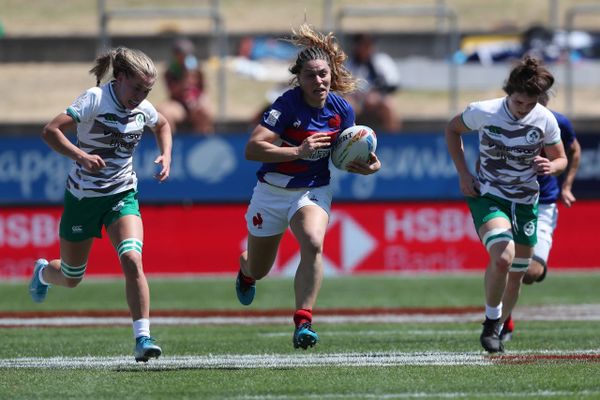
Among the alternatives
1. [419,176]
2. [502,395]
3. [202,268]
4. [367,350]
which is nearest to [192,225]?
[202,268]

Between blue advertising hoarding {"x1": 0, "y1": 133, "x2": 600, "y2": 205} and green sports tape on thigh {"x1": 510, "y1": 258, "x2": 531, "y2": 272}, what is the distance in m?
8.01

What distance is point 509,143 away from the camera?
26.0ft

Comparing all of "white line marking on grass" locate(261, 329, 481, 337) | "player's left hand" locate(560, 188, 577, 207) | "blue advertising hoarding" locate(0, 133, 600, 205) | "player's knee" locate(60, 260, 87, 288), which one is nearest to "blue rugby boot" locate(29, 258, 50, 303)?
"player's knee" locate(60, 260, 87, 288)

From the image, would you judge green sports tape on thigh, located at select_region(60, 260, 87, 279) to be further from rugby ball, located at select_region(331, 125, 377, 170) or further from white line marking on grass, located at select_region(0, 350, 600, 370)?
rugby ball, located at select_region(331, 125, 377, 170)

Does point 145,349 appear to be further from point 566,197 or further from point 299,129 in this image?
point 566,197

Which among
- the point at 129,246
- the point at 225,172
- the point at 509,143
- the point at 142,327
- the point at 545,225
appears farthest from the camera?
the point at 225,172

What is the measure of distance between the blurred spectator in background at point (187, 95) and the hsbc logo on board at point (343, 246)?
7.52 ft

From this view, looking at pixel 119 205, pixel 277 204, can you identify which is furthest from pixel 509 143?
pixel 119 205

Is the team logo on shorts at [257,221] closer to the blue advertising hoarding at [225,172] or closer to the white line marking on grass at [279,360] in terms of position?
the white line marking on grass at [279,360]

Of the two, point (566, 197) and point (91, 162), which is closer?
point (91, 162)

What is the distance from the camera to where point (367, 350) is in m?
8.17

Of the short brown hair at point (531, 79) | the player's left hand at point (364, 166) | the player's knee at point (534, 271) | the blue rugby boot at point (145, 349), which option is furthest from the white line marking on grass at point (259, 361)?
the short brown hair at point (531, 79)

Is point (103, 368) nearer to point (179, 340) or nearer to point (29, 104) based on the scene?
point (179, 340)

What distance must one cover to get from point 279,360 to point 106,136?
1.76 metres
